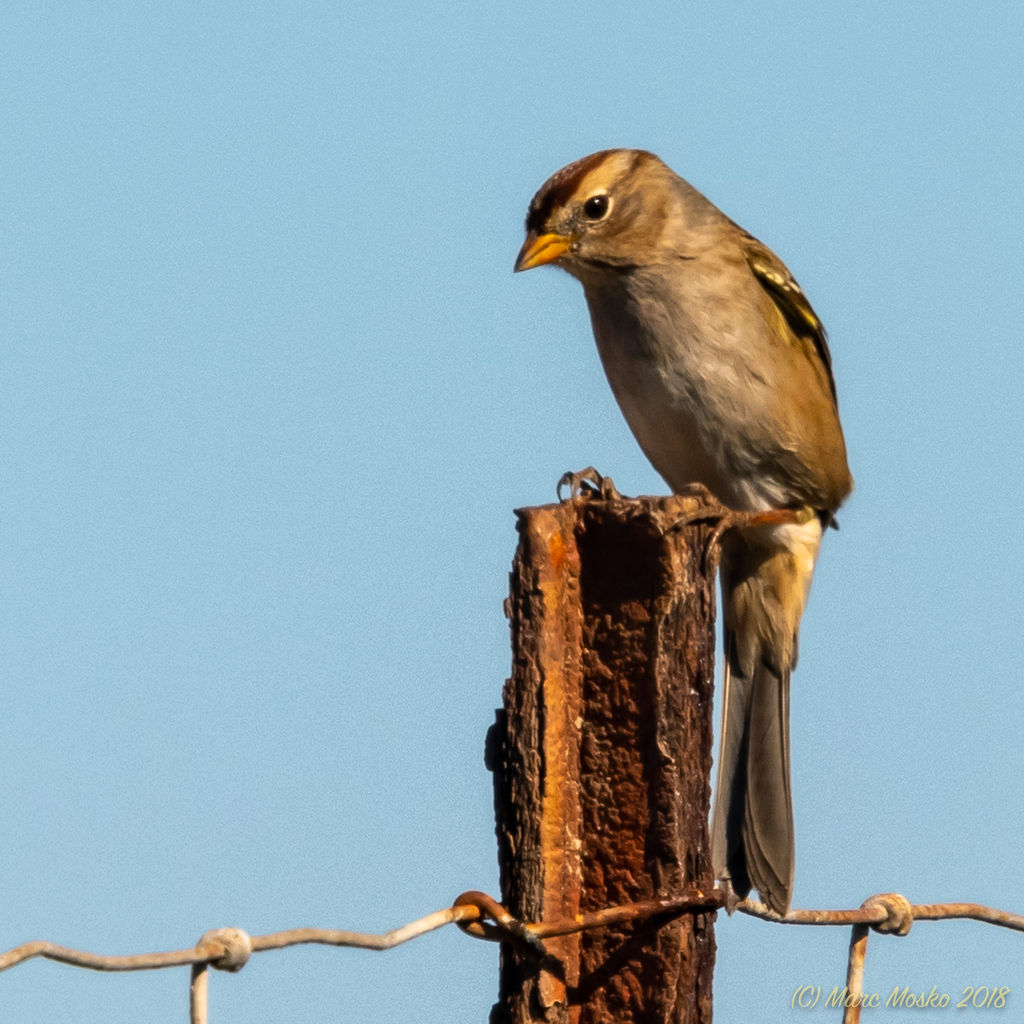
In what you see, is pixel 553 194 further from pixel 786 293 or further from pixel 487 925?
pixel 487 925

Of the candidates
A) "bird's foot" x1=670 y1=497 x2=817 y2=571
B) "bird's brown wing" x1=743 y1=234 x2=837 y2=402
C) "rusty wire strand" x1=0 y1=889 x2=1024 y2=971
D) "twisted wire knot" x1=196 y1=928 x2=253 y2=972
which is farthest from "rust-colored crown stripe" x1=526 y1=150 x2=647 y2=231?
"twisted wire knot" x1=196 y1=928 x2=253 y2=972

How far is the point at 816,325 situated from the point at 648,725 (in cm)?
276

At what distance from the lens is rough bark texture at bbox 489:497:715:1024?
3035mm

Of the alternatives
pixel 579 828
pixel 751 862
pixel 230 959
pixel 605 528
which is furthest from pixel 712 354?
pixel 230 959

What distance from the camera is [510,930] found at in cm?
297

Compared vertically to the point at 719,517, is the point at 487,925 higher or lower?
lower

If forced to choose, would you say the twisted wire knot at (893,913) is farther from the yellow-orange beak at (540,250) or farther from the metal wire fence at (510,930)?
the yellow-orange beak at (540,250)

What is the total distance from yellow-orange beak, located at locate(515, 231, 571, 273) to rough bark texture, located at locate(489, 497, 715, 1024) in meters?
2.15

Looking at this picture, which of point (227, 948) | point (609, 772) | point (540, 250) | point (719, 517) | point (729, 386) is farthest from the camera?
point (540, 250)

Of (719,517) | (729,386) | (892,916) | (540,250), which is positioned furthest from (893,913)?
(540,250)

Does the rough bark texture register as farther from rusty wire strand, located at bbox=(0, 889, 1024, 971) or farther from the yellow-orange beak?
the yellow-orange beak

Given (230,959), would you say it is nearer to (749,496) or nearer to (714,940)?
(714,940)

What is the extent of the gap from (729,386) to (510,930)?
2.42 m

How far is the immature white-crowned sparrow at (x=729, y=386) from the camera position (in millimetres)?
5023
